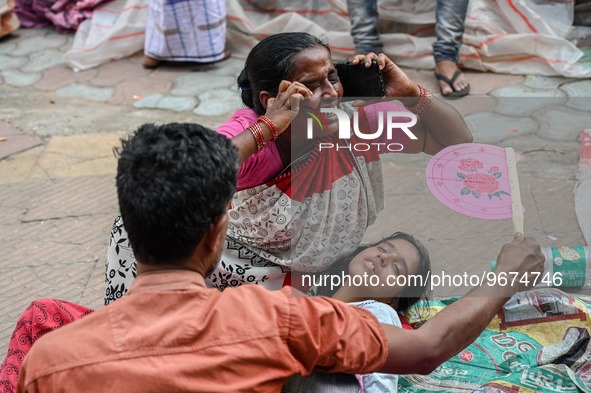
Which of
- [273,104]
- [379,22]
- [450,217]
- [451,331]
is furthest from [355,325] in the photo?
[379,22]

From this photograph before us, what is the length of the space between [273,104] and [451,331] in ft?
2.59

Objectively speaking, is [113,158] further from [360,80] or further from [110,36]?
[360,80]

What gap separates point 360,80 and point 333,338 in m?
0.97

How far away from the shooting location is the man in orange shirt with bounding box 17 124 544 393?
1.05 metres

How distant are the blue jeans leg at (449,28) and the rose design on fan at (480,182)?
2.48 meters

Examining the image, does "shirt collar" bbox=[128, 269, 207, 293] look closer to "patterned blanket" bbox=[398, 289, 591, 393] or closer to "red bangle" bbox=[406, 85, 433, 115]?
"patterned blanket" bbox=[398, 289, 591, 393]

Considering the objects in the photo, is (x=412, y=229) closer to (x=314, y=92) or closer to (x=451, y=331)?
(x=314, y=92)

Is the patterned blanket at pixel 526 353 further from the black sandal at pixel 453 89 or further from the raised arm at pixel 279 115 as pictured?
the black sandal at pixel 453 89

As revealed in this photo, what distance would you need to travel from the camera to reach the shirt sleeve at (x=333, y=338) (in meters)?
1.12

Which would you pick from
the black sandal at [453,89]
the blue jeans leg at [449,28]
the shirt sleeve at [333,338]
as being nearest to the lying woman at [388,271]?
the shirt sleeve at [333,338]

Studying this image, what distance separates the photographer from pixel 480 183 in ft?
5.22

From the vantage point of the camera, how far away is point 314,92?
5.87ft

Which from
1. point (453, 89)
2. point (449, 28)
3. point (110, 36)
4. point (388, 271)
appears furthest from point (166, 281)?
point (110, 36)

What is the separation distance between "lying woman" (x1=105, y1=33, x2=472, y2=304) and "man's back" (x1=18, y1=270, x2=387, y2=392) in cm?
71
